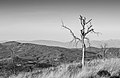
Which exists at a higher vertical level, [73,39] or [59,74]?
[73,39]

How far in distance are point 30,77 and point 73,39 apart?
13718 mm

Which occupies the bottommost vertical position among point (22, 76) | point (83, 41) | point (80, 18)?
point (22, 76)

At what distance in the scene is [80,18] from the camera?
20.3 m

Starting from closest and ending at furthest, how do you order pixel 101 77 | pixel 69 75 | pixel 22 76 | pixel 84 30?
pixel 101 77 < pixel 69 75 < pixel 22 76 < pixel 84 30

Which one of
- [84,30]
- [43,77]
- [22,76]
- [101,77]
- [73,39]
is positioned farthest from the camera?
[73,39]

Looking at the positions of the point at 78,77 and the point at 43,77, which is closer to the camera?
the point at 78,77

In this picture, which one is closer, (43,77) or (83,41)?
(43,77)

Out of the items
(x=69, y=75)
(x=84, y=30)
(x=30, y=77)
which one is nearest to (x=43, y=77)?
(x=30, y=77)

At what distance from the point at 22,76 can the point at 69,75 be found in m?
2.12

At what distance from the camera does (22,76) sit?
8609 mm

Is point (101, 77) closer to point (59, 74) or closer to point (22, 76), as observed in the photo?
point (59, 74)

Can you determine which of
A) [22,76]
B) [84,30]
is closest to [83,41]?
[84,30]

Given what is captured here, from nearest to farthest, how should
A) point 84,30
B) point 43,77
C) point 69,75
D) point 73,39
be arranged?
point 69,75
point 43,77
point 84,30
point 73,39

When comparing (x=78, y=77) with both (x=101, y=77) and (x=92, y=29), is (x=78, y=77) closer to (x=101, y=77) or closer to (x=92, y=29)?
(x=101, y=77)
